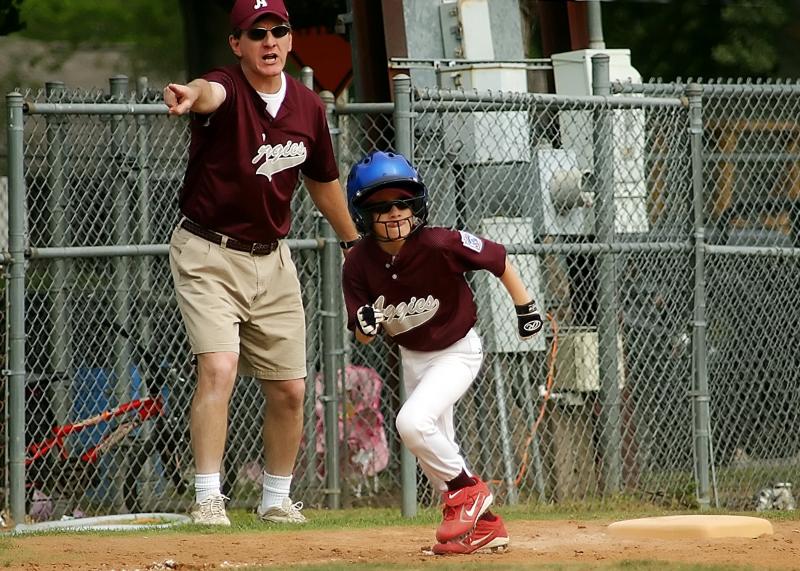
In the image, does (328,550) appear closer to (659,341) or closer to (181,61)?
(659,341)

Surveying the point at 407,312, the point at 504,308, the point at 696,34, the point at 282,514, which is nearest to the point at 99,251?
the point at 282,514

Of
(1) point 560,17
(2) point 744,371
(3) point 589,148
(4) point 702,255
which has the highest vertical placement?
(1) point 560,17

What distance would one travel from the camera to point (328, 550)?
655 centimetres

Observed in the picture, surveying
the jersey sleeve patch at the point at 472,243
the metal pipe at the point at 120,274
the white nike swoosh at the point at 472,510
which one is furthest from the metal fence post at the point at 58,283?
the white nike swoosh at the point at 472,510

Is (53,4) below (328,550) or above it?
above

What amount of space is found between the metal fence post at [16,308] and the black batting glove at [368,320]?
2.34m

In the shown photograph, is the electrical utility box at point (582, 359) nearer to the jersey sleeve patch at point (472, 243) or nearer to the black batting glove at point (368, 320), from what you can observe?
the jersey sleeve patch at point (472, 243)

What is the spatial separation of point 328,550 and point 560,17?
207 inches

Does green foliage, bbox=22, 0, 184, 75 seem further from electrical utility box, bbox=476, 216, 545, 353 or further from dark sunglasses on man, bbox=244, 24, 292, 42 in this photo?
dark sunglasses on man, bbox=244, 24, 292, 42

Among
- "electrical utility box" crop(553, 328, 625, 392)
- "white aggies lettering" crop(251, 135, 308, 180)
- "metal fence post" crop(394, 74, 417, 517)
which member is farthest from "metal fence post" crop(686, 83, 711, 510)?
"white aggies lettering" crop(251, 135, 308, 180)

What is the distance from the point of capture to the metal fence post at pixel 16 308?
7.96 metres

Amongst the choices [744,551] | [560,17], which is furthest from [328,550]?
[560,17]

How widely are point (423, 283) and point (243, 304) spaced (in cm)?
114

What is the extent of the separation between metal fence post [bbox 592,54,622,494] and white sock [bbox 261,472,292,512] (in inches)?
82.1
